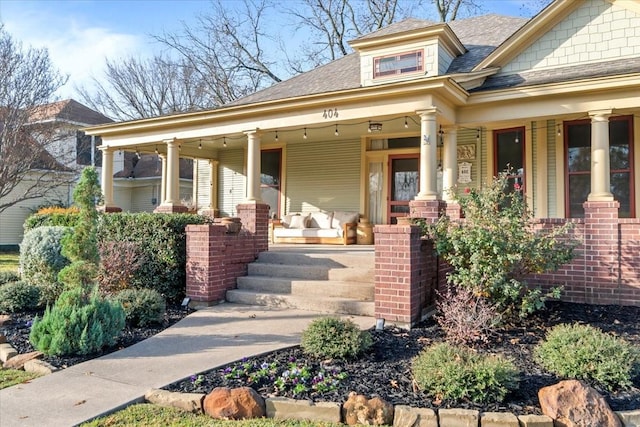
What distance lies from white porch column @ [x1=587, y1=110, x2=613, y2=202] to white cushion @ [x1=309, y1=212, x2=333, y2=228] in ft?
18.8

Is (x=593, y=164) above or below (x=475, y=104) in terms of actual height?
below

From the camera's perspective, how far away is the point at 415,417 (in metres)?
3.25

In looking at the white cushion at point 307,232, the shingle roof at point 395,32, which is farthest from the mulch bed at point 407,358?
the shingle roof at point 395,32

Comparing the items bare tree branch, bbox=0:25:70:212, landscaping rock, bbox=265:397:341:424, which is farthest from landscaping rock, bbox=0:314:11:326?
bare tree branch, bbox=0:25:70:212

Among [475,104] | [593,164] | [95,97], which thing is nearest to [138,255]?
[475,104]

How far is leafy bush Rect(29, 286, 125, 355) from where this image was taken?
182 inches

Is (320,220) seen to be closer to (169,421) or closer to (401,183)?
(401,183)

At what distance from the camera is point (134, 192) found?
2327 centimetres

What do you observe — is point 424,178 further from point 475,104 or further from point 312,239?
point 312,239

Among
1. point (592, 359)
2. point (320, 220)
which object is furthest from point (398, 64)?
point (592, 359)

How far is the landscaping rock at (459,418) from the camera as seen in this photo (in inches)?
125

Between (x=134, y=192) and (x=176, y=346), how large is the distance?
19.9 meters

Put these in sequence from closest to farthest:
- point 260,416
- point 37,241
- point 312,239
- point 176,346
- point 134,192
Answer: point 260,416
point 176,346
point 37,241
point 312,239
point 134,192

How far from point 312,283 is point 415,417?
11.8ft
